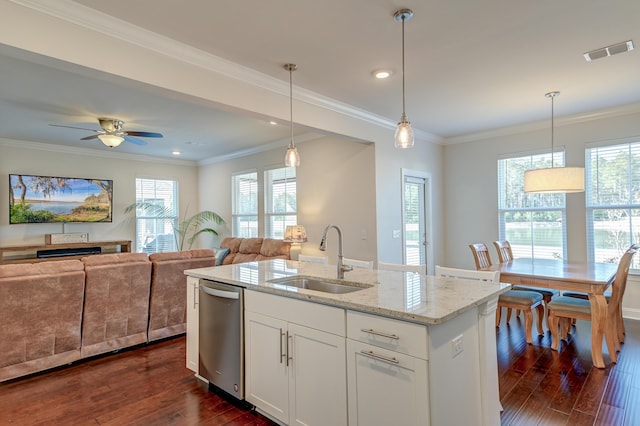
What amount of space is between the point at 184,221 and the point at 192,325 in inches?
213

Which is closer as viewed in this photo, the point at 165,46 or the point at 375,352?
the point at 375,352

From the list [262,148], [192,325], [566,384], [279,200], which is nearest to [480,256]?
[566,384]

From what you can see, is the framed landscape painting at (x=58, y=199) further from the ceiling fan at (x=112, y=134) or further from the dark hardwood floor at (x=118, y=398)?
the dark hardwood floor at (x=118, y=398)

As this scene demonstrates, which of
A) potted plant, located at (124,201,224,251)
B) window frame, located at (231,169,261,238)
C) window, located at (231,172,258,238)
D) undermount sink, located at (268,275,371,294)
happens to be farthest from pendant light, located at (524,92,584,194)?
potted plant, located at (124,201,224,251)

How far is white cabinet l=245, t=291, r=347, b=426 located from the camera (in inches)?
75.9

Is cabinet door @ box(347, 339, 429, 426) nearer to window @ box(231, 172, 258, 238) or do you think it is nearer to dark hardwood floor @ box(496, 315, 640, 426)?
dark hardwood floor @ box(496, 315, 640, 426)

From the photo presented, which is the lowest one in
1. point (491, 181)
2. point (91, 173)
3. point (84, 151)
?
point (491, 181)

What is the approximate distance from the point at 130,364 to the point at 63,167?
489cm

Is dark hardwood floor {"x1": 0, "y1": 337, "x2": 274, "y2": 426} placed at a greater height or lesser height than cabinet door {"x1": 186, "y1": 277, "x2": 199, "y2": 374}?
lesser

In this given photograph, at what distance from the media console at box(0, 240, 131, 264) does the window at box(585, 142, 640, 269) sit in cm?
806

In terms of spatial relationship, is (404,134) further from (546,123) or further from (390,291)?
(546,123)

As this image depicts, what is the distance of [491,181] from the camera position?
575 cm

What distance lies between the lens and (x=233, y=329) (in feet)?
8.43

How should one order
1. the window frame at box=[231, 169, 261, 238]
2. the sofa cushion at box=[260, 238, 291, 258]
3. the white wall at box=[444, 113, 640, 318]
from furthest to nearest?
1. the window frame at box=[231, 169, 261, 238]
2. the sofa cushion at box=[260, 238, 291, 258]
3. the white wall at box=[444, 113, 640, 318]
